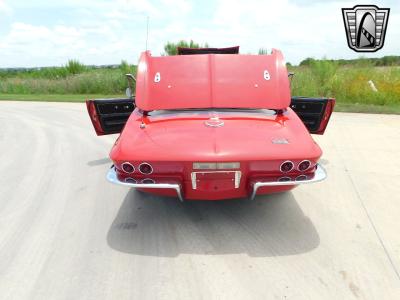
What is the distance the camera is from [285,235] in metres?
3.38

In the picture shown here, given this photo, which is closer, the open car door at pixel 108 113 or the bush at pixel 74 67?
the open car door at pixel 108 113

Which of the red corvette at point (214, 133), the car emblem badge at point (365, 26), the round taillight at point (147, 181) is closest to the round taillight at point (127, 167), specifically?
the red corvette at point (214, 133)

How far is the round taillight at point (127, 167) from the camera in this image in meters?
3.07

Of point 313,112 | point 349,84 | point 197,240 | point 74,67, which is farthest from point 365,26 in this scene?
point 74,67

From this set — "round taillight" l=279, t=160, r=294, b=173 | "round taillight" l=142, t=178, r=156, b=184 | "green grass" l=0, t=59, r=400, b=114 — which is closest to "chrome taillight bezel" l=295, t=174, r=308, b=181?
"round taillight" l=279, t=160, r=294, b=173

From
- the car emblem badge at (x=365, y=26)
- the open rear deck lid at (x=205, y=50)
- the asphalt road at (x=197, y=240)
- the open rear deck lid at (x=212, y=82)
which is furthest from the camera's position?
the car emblem badge at (x=365, y=26)

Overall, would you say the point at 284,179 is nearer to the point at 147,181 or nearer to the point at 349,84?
the point at 147,181

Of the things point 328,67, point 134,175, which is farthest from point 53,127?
point 328,67

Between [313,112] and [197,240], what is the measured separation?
256 centimetres

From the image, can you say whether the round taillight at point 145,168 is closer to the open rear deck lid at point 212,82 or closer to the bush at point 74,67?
the open rear deck lid at point 212,82

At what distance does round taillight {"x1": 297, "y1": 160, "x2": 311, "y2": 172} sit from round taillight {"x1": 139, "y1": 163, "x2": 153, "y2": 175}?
1242 millimetres

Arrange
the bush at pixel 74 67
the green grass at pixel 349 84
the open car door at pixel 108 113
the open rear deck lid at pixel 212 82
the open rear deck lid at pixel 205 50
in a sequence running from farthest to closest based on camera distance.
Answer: the bush at pixel 74 67, the green grass at pixel 349 84, the open rear deck lid at pixel 205 50, the open car door at pixel 108 113, the open rear deck lid at pixel 212 82

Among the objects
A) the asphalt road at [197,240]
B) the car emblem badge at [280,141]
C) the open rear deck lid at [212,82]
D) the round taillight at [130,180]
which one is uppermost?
the open rear deck lid at [212,82]

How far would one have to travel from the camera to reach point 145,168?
3.06 m
